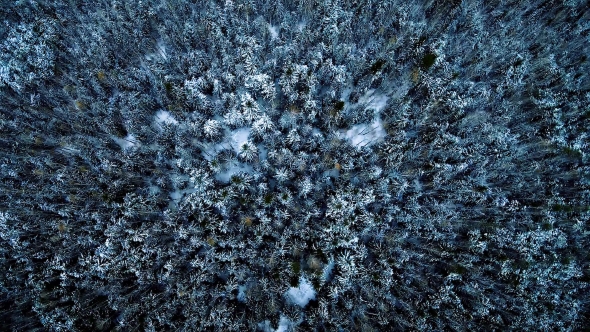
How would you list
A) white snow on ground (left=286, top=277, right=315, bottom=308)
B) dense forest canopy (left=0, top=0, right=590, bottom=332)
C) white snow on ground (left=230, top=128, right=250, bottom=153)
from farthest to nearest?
white snow on ground (left=230, top=128, right=250, bottom=153)
white snow on ground (left=286, top=277, right=315, bottom=308)
dense forest canopy (left=0, top=0, right=590, bottom=332)

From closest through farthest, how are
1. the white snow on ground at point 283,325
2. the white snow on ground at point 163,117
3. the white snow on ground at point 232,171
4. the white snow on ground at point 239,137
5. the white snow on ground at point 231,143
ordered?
1. the white snow on ground at point 283,325
2. the white snow on ground at point 232,171
3. the white snow on ground at point 231,143
4. the white snow on ground at point 239,137
5. the white snow on ground at point 163,117

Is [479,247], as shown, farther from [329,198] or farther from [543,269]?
[329,198]

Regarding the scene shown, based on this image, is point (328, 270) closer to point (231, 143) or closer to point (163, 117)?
point (231, 143)

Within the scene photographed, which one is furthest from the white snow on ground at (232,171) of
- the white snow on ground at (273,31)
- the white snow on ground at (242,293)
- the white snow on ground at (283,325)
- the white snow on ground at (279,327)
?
the white snow on ground at (273,31)

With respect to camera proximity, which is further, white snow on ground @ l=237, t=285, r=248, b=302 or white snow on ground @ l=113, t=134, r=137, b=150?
white snow on ground @ l=113, t=134, r=137, b=150

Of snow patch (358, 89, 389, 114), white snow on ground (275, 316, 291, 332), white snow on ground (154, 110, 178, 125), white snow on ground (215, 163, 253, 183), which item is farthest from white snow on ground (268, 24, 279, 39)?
white snow on ground (275, 316, 291, 332)

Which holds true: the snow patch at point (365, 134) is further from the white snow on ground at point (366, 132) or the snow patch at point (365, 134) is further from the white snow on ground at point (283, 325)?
the white snow on ground at point (283, 325)

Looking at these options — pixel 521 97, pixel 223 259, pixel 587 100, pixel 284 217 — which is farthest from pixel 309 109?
pixel 587 100

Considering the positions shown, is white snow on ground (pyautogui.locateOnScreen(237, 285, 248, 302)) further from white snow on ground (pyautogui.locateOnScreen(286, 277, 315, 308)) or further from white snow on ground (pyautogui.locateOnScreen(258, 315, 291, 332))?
Result: white snow on ground (pyautogui.locateOnScreen(286, 277, 315, 308))
